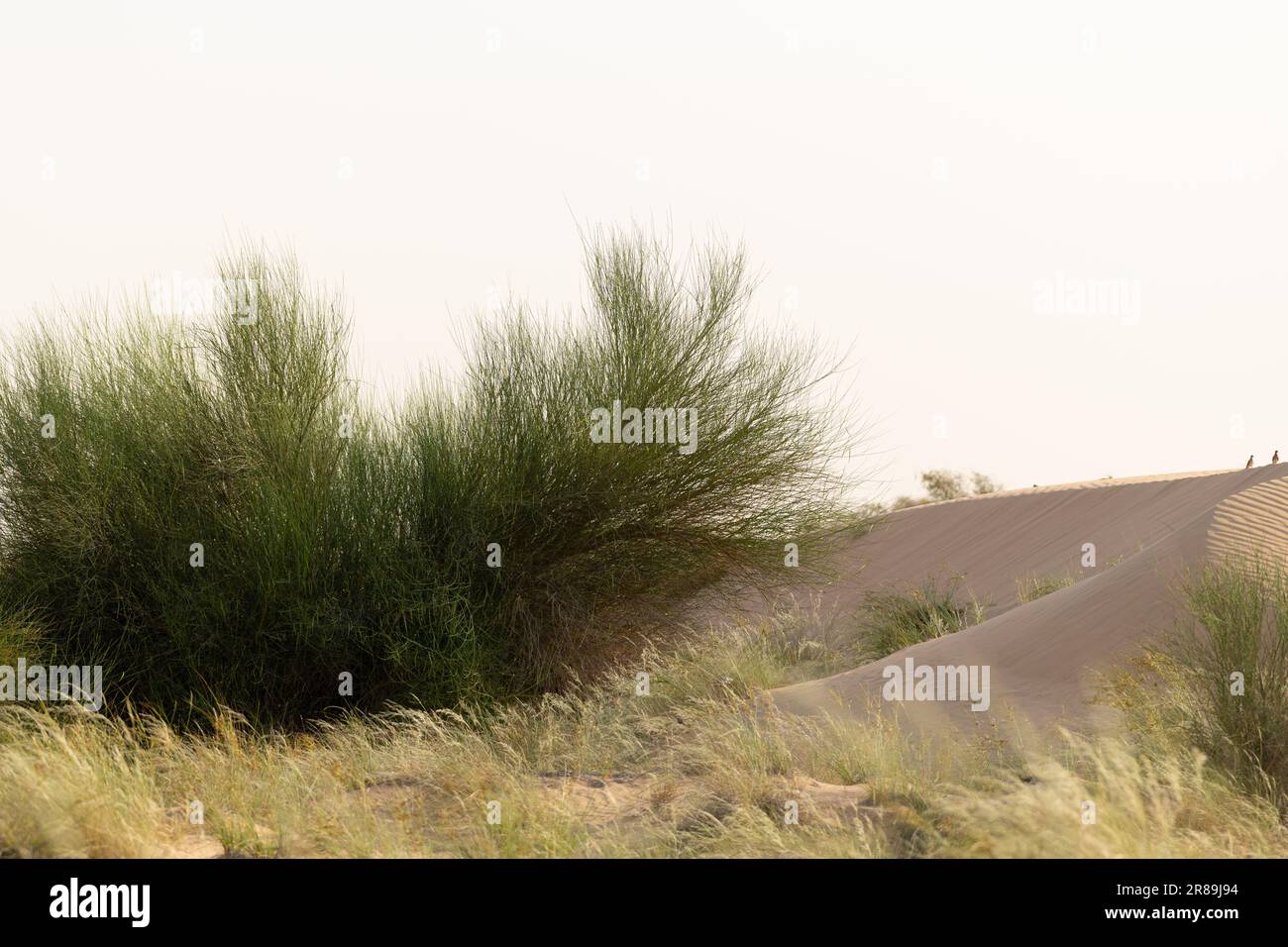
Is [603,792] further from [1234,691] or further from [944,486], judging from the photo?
[944,486]

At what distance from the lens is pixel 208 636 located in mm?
11102

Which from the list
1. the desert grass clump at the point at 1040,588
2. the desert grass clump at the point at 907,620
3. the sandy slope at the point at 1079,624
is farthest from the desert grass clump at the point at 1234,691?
the desert grass clump at the point at 1040,588

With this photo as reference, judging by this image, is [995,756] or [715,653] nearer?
[995,756]

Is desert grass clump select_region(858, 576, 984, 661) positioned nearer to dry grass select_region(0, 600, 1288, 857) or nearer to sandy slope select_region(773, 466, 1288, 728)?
sandy slope select_region(773, 466, 1288, 728)

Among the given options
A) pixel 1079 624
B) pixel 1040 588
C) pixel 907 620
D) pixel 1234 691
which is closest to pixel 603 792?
pixel 1234 691

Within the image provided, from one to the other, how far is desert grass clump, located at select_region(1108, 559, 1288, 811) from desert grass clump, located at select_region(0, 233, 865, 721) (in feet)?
14.2

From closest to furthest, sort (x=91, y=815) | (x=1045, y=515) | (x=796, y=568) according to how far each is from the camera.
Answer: (x=91, y=815)
(x=796, y=568)
(x=1045, y=515)

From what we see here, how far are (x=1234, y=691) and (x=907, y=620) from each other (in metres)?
9.97

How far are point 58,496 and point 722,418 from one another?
22.5 ft

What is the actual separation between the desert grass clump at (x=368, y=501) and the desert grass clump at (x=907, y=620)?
18.7 feet

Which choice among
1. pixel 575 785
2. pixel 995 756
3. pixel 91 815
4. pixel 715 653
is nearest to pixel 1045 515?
pixel 715 653

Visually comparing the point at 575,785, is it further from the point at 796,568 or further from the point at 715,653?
the point at 715,653

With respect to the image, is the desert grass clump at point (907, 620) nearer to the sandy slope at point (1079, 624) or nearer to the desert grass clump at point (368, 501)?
the sandy slope at point (1079, 624)

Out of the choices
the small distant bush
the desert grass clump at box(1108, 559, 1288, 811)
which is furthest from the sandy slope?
the small distant bush
